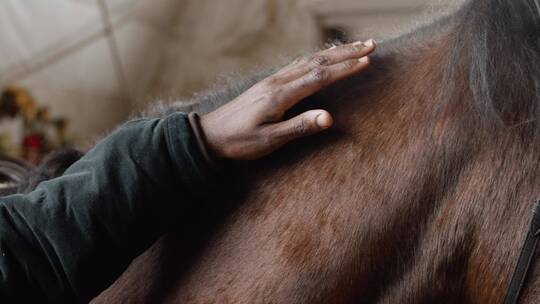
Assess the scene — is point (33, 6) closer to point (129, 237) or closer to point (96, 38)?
point (96, 38)

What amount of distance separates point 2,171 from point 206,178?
629mm

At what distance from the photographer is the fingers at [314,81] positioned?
2.95ft

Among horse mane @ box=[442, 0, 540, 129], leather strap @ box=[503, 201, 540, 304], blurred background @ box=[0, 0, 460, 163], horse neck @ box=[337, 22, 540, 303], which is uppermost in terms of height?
blurred background @ box=[0, 0, 460, 163]

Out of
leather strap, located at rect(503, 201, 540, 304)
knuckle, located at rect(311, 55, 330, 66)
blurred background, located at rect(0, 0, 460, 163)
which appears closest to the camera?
leather strap, located at rect(503, 201, 540, 304)

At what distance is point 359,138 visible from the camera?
917 millimetres

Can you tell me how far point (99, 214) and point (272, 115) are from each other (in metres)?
0.22

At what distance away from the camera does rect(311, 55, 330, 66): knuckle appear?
0.92 metres

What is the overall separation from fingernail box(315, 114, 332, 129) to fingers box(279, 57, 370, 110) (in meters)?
0.03

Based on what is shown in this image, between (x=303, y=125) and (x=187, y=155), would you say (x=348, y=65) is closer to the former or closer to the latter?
(x=303, y=125)

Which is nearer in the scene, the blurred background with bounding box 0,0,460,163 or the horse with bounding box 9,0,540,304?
the horse with bounding box 9,0,540,304

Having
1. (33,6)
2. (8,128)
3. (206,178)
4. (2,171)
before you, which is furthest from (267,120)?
(33,6)

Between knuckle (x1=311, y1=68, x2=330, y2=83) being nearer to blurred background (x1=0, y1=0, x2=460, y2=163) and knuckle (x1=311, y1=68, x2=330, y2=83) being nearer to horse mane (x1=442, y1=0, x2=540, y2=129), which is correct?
horse mane (x1=442, y1=0, x2=540, y2=129)

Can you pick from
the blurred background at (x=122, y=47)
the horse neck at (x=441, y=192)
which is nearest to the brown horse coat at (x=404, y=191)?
the horse neck at (x=441, y=192)

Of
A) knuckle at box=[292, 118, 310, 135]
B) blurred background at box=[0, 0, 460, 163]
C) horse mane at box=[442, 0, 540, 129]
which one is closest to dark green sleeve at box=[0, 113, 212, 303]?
knuckle at box=[292, 118, 310, 135]
